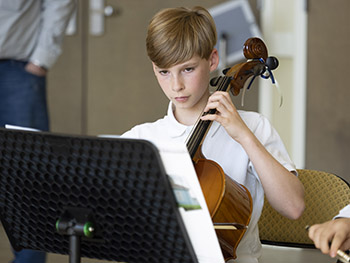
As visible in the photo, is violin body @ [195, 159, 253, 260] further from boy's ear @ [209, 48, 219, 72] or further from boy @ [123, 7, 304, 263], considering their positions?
boy's ear @ [209, 48, 219, 72]

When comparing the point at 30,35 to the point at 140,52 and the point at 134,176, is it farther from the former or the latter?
the point at 134,176

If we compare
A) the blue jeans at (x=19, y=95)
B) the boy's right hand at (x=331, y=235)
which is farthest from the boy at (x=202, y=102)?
the blue jeans at (x=19, y=95)

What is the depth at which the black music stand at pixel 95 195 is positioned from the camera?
2.72 ft

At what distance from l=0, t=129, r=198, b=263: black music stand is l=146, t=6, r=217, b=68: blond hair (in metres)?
0.47

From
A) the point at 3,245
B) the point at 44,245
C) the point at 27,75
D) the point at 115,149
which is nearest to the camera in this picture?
the point at 115,149

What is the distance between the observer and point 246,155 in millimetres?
1303

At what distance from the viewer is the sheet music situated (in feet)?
2.61

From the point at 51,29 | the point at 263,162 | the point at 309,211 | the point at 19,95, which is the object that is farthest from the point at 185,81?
the point at 51,29

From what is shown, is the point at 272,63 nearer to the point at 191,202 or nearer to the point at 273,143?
the point at 273,143

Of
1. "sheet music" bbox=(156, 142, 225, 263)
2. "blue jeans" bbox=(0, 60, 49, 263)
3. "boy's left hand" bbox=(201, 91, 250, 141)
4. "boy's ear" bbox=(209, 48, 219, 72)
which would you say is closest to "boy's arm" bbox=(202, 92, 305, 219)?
"boy's left hand" bbox=(201, 91, 250, 141)

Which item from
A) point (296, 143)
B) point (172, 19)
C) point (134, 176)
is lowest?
point (296, 143)

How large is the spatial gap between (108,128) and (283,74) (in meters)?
1.04

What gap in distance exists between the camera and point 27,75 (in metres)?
2.21

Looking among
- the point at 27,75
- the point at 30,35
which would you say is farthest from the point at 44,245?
the point at 30,35
